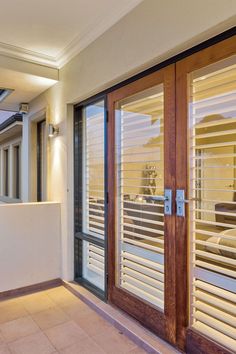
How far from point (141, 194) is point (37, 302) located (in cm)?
164

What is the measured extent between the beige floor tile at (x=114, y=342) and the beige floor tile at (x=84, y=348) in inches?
1.5

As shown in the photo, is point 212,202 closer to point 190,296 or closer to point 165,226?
point 165,226

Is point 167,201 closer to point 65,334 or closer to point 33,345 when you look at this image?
point 65,334

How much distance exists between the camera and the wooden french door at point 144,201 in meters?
2.01

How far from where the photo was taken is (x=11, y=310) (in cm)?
266

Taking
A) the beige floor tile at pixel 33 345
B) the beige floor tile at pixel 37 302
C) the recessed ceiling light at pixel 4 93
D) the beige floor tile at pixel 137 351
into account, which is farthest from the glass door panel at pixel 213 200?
the recessed ceiling light at pixel 4 93

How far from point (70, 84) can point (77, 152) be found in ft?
2.54

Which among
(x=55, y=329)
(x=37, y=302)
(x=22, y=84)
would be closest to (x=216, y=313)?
(x=55, y=329)

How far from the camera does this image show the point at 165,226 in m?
2.05

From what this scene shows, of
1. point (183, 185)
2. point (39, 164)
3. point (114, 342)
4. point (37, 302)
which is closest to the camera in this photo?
point (183, 185)

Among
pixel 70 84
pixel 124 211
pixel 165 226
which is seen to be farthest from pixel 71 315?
pixel 70 84

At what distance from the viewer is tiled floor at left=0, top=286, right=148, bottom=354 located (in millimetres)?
2055

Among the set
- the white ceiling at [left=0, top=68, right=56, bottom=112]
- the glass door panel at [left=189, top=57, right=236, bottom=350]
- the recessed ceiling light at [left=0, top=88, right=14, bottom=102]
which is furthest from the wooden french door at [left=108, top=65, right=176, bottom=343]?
the recessed ceiling light at [left=0, top=88, right=14, bottom=102]

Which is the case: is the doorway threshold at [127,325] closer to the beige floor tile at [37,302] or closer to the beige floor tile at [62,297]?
the beige floor tile at [62,297]
